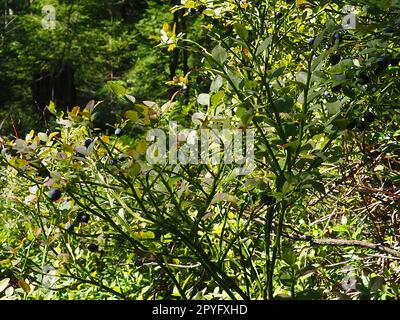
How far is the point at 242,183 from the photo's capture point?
1147 mm

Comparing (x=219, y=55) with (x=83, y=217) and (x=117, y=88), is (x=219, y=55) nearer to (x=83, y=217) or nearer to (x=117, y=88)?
(x=117, y=88)

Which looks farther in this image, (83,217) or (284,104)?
(83,217)

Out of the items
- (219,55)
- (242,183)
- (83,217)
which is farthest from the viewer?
(83,217)

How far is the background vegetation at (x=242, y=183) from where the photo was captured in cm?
104

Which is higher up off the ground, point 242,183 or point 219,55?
point 219,55

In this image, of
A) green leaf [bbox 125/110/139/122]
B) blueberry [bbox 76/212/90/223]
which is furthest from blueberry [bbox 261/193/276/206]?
blueberry [bbox 76/212/90/223]

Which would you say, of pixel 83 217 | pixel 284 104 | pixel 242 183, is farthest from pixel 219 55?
pixel 83 217

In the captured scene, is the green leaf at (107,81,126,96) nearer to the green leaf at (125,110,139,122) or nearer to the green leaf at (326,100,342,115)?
the green leaf at (125,110,139,122)

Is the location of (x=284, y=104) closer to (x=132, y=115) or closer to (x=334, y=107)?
(x=334, y=107)

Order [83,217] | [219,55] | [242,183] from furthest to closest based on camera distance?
[83,217] < [242,183] < [219,55]

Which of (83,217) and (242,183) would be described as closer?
(242,183)

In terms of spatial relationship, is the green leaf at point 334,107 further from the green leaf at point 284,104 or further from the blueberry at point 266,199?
the blueberry at point 266,199

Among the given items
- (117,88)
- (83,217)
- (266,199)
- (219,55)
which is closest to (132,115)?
(117,88)
